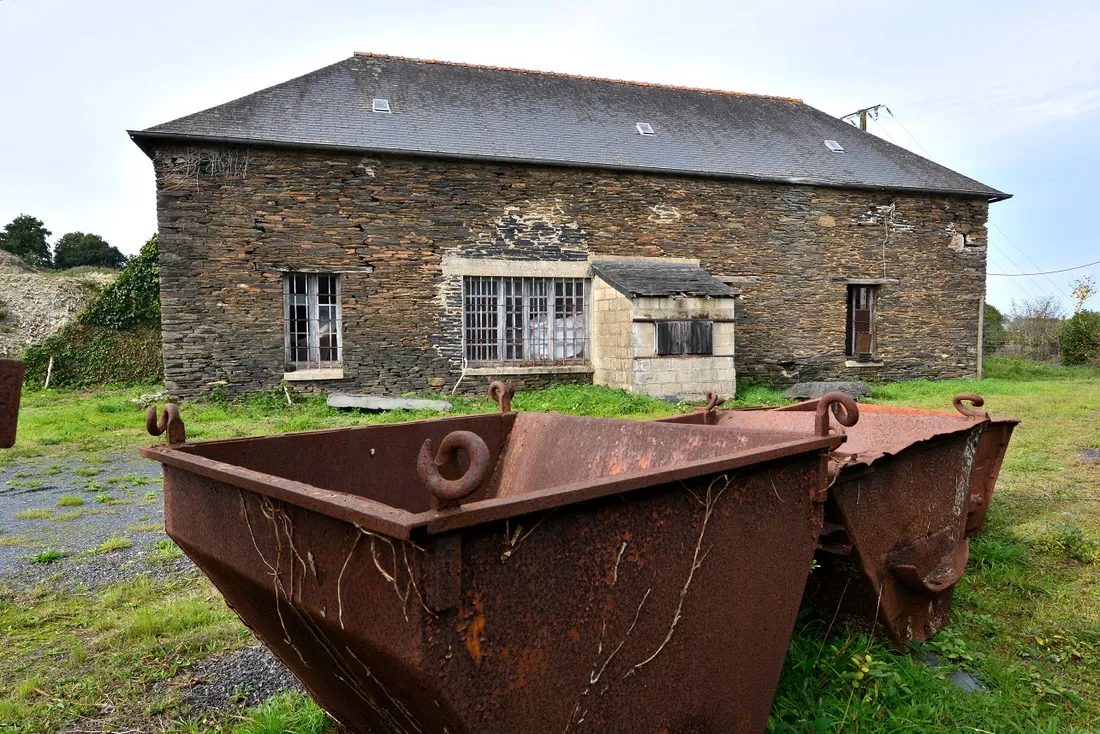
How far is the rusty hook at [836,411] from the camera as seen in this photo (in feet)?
6.92

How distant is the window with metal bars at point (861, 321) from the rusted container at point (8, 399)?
1558 cm

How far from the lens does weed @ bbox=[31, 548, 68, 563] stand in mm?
4223

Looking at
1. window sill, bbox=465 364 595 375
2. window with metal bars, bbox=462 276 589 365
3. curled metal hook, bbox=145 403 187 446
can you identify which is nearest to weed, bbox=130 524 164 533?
curled metal hook, bbox=145 403 187 446

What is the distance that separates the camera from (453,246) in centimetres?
1201

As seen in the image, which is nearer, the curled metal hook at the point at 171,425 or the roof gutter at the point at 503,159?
the curled metal hook at the point at 171,425

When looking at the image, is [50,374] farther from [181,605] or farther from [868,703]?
[868,703]

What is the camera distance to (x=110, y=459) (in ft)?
24.7

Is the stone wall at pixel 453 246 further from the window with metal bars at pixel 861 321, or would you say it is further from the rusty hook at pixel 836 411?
the rusty hook at pixel 836 411

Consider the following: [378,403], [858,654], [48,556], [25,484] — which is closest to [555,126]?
[378,403]

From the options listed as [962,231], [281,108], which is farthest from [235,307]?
[962,231]

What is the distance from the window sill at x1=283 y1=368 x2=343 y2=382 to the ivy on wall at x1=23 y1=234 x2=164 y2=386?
5436mm

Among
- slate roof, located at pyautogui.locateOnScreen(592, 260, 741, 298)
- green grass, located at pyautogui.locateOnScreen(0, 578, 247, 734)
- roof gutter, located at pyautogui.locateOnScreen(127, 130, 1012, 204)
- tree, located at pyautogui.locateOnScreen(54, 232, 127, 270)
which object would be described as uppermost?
tree, located at pyautogui.locateOnScreen(54, 232, 127, 270)

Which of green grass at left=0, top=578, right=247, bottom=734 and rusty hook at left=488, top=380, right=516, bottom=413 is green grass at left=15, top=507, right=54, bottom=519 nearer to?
green grass at left=0, top=578, right=247, bottom=734

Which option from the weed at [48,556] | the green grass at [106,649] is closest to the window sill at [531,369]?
the weed at [48,556]
